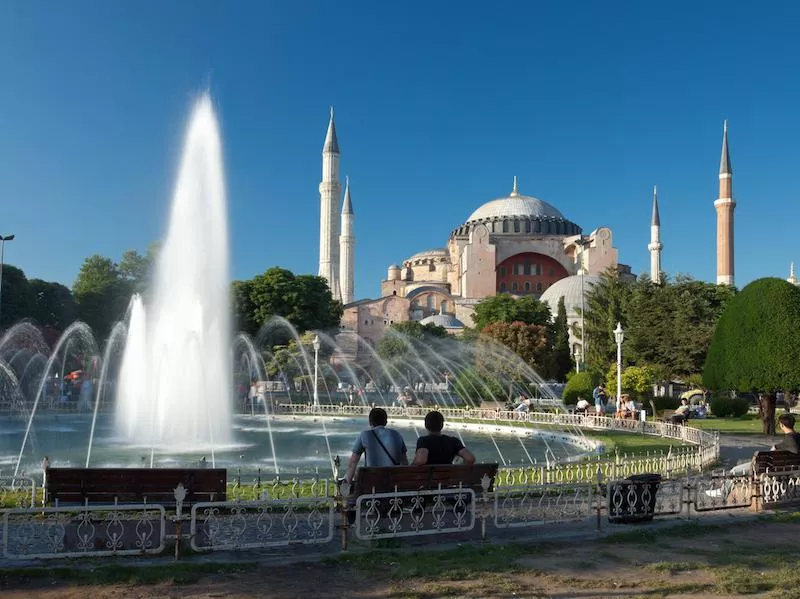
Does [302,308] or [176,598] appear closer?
[176,598]

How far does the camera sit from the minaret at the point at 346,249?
7319 centimetres

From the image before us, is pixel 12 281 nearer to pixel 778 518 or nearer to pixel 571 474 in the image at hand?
pixel 571 474

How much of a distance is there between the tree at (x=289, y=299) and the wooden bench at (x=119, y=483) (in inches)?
1575

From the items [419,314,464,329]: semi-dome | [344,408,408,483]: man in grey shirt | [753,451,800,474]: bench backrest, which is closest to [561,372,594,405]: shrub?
[753,451,800,474]: bench backrest

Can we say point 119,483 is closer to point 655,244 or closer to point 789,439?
point 789,439

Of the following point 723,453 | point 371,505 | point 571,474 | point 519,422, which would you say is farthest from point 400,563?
point 519,422

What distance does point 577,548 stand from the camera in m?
6.58

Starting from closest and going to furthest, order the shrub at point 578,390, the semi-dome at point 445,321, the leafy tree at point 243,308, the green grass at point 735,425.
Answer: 1. the green grass at point 735,425
2. the shrub at point 578,390
3. the leafy tree at point 243,308
4. the semi-dome at point 445,321

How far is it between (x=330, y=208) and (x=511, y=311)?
1833cm

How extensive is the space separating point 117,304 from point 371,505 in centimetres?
4259

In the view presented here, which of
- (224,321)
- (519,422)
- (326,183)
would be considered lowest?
(519,422)

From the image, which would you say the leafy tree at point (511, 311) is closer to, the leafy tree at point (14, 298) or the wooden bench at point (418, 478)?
the leafy tree at point (14, 298)

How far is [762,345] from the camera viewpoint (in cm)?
1944

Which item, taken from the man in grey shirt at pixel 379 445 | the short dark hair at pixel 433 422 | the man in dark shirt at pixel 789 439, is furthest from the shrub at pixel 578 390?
the man in grey shirt at pixel 379 445
